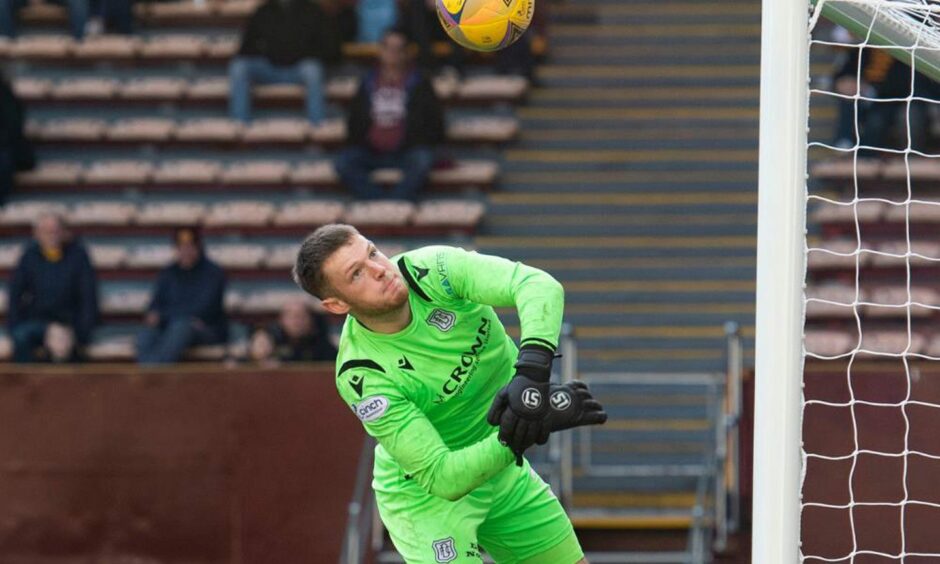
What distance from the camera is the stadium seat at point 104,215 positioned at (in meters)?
11.6

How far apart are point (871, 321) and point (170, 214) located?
17.1 feet

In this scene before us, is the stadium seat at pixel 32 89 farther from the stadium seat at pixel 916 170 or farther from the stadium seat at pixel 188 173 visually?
the stadium seat at pixel 916 170

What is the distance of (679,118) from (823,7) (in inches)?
281

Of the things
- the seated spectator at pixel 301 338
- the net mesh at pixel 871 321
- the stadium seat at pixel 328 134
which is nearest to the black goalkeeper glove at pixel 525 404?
the net mesh at pixel 871 321

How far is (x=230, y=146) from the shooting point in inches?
474

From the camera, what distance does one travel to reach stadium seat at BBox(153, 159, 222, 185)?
11.7m

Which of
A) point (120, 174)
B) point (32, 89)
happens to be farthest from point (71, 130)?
point (120, 174)

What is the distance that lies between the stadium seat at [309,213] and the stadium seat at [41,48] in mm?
2650

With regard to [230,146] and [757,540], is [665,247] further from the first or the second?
[757,540]

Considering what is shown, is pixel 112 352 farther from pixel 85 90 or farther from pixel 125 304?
pixel 85 90

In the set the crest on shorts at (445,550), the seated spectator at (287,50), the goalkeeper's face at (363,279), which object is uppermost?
the seated spectator at (287,50)

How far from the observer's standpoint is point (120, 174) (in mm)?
11836

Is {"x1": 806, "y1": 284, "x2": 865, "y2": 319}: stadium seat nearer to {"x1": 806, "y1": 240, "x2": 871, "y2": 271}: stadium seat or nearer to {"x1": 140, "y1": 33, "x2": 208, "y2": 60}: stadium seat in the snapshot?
{"x1": 806, "y1": 240, "x2": 871, "y2": 271}: stadium seat

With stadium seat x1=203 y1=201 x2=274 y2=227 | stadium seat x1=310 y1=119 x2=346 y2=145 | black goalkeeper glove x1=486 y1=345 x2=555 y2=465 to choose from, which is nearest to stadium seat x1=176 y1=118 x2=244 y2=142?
stadium seat x1=310 y1=119 x2=346 y2=145
